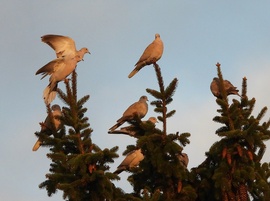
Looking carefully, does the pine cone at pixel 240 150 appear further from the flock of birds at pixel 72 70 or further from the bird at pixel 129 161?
the bird at pixel 129 161

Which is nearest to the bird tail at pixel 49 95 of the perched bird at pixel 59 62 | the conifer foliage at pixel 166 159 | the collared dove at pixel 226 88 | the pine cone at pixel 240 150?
the perched bird at pixel 59 62

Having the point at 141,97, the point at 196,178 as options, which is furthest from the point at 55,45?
the point at 196,178

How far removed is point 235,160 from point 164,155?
3.27ft

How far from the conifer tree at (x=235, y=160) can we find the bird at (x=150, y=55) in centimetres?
541

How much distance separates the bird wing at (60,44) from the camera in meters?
12.3

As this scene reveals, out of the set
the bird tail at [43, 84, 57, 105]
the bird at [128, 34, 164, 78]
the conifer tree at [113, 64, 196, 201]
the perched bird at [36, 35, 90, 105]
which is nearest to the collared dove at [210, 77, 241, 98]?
the bird at [128, 34, 164, 78]

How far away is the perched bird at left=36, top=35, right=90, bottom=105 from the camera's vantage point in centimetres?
1027

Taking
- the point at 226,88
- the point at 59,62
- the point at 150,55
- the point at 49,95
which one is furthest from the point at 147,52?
the point at 49,95

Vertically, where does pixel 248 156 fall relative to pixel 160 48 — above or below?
below

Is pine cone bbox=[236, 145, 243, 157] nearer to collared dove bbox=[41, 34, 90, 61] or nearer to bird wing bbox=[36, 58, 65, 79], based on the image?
bird wing bbox=[36, 58, 65, 79]

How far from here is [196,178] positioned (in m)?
8.03

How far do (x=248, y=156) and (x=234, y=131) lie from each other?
0.43 metres

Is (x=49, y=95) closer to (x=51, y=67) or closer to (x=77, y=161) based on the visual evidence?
(x=51, y=67)

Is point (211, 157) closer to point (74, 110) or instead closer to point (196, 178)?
point (196, 178)
